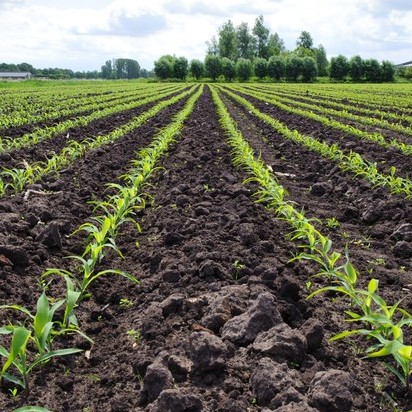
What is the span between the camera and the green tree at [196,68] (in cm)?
9031

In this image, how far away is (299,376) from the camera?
8.79ft

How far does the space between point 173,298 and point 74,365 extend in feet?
2.59

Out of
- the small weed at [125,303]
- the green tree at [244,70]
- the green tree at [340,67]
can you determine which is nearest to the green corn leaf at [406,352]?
the small weed at [125,303]

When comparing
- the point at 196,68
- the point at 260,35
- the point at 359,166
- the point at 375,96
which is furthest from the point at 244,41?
the point at 359,166

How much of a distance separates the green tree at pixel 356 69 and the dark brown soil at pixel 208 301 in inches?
2961

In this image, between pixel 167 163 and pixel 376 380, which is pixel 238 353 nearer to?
pixel 376 380

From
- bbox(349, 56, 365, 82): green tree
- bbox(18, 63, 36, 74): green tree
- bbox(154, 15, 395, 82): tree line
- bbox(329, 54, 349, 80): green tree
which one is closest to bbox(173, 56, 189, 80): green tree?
bbox(154, 15, 395, 82): tree line

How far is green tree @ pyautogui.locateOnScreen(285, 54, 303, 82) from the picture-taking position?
78625 mm

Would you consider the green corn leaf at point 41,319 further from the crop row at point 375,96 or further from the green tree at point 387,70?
the green tree at point 387,70

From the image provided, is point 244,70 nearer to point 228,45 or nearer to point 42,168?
point 228,45

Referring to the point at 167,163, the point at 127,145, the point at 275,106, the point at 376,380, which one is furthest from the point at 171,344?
the point at 275,106

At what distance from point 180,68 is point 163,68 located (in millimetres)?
3560

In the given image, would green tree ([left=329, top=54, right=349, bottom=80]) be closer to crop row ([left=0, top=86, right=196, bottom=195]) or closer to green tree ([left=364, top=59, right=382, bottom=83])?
green tree ([left=364, top=59, right=382, bottom=83])

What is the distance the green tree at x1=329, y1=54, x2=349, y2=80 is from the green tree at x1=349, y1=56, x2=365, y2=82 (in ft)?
3.06
